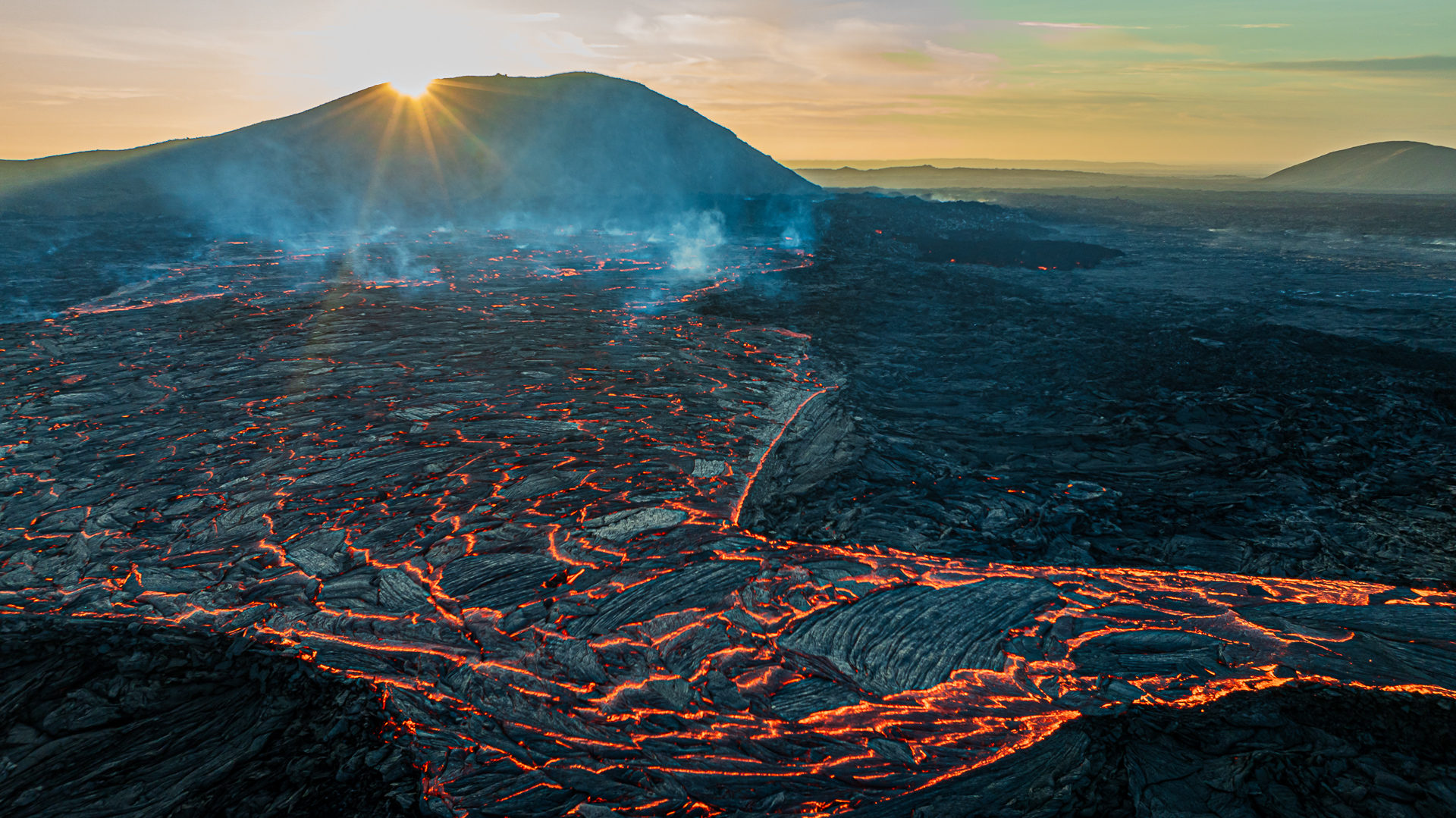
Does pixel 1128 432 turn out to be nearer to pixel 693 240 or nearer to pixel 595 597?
pixel 595 597

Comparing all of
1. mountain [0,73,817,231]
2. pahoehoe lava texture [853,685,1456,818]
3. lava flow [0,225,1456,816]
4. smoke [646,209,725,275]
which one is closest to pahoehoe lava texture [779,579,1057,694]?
lava flow [0,225,1456,816]

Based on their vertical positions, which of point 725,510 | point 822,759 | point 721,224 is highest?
point 721,224

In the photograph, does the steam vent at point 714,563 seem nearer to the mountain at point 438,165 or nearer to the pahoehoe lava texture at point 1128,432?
the pahoehoe lava texture at point 1128,432

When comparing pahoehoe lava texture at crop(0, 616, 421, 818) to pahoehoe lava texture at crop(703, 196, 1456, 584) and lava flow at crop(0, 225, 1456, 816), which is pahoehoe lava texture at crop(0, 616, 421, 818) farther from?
pahoehoe lava texture at crop(703, 196, 1456, 584)

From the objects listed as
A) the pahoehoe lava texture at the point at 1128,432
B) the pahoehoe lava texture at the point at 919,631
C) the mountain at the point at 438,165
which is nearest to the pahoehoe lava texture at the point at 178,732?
the pahoehoe lava texture at the point at 919,631

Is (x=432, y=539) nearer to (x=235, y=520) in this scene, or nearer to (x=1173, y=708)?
(x=235, y=520)

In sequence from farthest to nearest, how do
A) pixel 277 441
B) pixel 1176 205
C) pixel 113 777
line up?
pixel 1176 205
pixel 277 441
pixel 113 777

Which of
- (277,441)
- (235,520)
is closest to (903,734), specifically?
(235,520)
